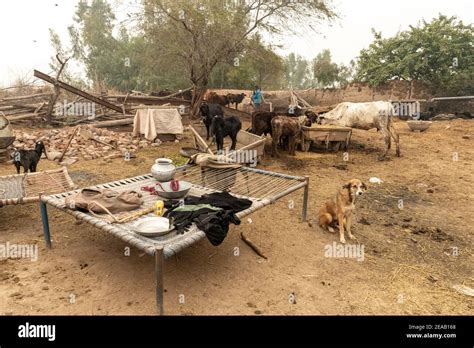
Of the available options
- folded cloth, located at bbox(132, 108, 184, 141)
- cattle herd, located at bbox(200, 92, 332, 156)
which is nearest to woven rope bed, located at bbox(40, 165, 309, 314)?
cattle herd, located at bbox(200, 92, 332, 156)

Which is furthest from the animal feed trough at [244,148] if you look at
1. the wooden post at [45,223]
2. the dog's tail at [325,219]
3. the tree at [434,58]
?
the tree at [434,58]

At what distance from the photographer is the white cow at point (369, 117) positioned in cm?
952

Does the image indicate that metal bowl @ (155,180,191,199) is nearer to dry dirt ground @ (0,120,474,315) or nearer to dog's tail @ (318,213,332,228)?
dry dirt ground @ (0,120,474,315)

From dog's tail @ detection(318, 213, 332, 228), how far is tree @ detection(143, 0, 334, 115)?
10160 mm

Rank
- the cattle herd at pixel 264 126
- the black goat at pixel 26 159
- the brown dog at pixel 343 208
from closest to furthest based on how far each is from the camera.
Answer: the brown dog at pixel 343 208 → the black goat at pixel 26 159 → the cattle herd at pixel 264 126

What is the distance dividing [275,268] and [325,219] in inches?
55.7

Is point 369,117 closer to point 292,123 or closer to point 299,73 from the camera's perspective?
point 292,123

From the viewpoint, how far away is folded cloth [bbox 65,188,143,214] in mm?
3645

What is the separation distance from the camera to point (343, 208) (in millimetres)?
4520

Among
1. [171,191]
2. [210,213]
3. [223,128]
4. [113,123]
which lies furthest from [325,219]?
[113,123]

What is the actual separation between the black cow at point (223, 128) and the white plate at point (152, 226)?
197 inches

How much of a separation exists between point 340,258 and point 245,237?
4.14 feet

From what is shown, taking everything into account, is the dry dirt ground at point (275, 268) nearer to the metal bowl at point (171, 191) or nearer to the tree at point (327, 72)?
the metal bowl at point (171, 191)

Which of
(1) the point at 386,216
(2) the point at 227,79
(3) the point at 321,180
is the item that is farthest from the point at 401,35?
(1) the point at 386,216
